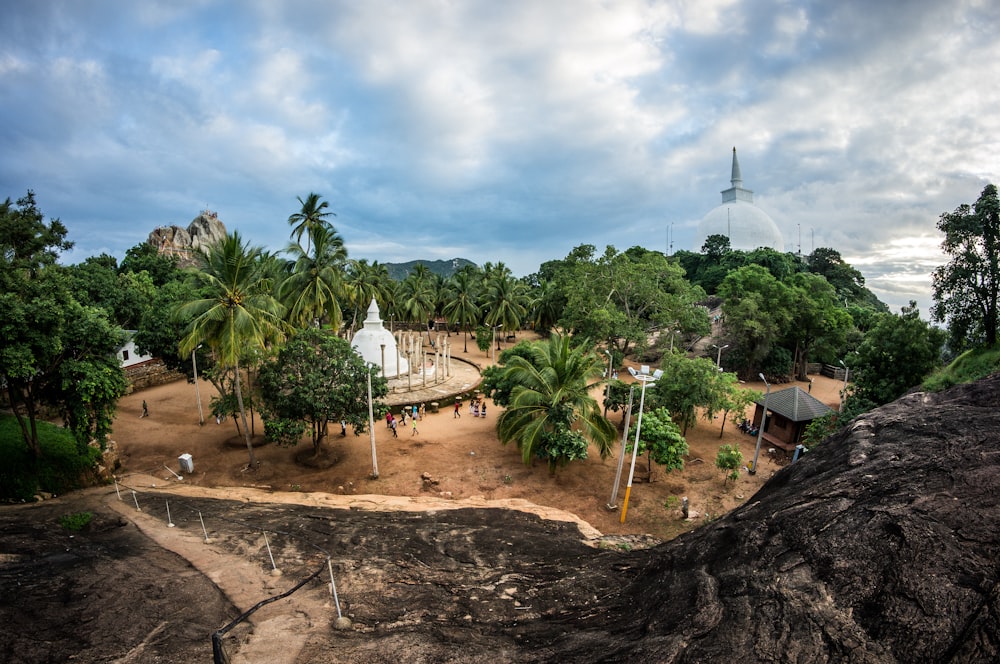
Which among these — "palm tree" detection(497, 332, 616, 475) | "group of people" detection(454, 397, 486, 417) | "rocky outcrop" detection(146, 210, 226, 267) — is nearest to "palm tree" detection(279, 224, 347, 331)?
"group of people" detection(454, 397, 486, 417)

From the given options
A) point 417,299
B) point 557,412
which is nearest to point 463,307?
point 417,299

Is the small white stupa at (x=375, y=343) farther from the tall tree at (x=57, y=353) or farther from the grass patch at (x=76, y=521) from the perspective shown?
the grass patch at (x=76, y=521)

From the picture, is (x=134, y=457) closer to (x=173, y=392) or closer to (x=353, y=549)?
(x=173, y=392)

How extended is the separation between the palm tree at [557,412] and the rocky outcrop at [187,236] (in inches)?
3109

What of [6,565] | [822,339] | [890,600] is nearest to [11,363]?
[6,565]

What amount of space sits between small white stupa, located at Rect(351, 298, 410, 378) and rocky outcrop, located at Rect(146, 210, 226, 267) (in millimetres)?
61091

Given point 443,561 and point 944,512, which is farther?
point 443,561

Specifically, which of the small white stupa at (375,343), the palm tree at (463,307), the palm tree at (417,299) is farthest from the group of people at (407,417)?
the palm tree at (463,307)

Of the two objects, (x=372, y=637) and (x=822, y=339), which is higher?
(x=822, y=339)

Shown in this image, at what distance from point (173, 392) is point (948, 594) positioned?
3753cm

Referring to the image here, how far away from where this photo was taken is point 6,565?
31.0 ft

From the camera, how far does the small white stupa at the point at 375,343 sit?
31422 millimetres

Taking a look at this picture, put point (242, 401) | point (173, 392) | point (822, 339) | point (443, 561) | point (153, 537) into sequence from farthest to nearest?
point (822, 339)
point (173, 392)
point (242, 401)
point (153, 537)
point (443, 561)

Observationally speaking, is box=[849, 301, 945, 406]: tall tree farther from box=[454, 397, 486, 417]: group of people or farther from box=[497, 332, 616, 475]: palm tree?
box=[454, 397, 486, 417]: group of people
